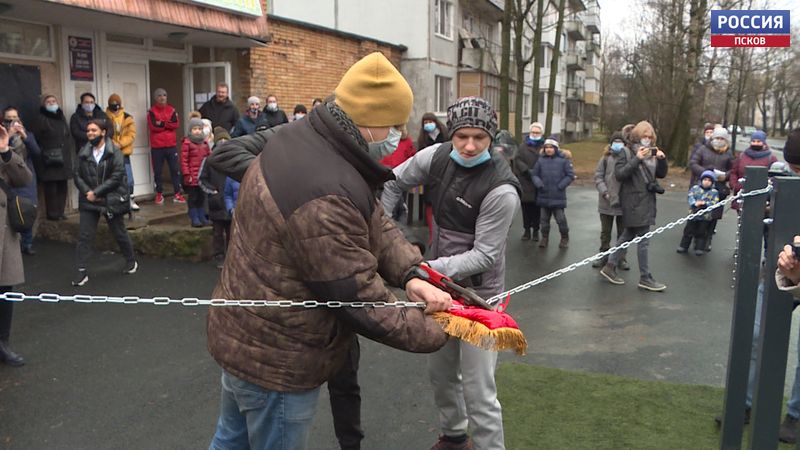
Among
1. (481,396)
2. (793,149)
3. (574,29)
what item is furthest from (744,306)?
(574,29)

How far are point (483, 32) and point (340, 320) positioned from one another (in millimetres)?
31358

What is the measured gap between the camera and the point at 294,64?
49.3ft

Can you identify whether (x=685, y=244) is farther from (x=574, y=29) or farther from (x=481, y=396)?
(x=574, y=29)

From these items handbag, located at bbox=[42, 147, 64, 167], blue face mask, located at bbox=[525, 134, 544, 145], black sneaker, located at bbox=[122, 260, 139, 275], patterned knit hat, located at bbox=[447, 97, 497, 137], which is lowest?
black sneaker, located at bbox=[122, 260, 139, 275]

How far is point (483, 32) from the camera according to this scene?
105 ft

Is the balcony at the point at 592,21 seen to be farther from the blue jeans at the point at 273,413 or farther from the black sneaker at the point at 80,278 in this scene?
the blue jeans at the point at 273,413

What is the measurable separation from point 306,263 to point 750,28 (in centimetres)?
900

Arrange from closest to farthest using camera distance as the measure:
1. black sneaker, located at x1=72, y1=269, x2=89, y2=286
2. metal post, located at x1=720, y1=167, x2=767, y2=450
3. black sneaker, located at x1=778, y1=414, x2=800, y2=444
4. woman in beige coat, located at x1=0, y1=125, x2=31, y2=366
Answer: metal post, located at x1=720, y1=167, x2=767, y2=450 < black sneaker, located at x1=778, y1=414, x2=800, y2=444 < woman in beige coat, located at x1=0, y1=125, x2=31, y2=366 < black sneaker, located at x1=72, y1=269, x2=89, y2=286

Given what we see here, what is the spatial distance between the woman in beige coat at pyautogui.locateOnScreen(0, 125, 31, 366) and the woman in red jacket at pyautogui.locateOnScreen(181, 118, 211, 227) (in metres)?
4.29

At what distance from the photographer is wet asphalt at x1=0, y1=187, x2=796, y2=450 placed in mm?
4285

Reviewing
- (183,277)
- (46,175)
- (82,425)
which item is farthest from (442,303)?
(46,175)

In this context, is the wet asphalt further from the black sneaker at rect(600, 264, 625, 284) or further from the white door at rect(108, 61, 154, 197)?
the white door at rect(108, 61, 154, 197)

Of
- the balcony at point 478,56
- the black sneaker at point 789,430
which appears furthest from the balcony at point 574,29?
the black sneaker at point 789,430

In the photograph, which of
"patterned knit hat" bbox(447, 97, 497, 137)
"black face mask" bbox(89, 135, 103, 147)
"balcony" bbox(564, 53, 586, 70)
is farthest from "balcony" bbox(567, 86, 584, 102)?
"patterned knit hat" bbox(447, 97, 497, 137)
